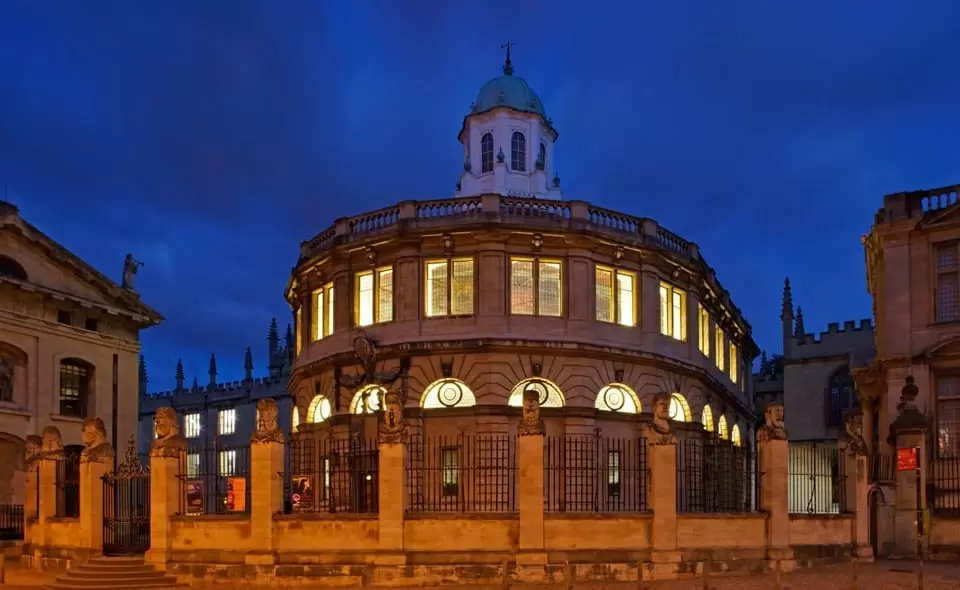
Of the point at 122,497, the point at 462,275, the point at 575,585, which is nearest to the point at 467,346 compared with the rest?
the point at 462,275

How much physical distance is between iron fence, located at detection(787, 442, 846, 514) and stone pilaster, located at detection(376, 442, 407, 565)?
1013 cm

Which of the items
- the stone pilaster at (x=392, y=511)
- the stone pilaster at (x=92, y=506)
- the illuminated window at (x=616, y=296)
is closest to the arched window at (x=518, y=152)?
the illuminated window at (x=616, y=296)

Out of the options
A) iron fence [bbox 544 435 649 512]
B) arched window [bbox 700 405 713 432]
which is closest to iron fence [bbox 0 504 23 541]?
iron fence [bbox 544 435 649 512]

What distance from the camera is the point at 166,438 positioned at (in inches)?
1009

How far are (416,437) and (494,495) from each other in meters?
3.60

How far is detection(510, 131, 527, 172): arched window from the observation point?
183ft

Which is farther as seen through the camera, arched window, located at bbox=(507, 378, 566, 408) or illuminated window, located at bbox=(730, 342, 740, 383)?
illuminated window, located at bbox=(730, 342, 740, 383)

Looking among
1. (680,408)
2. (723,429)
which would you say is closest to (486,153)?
(723,429)

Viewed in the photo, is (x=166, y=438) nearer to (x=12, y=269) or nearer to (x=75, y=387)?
(x=12, y=269)

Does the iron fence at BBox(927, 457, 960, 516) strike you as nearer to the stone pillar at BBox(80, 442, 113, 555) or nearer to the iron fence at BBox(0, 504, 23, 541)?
the stone pillar at BBox(80, 442, 113, 555)

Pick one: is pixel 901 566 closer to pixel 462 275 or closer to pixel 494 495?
pixel 494 495

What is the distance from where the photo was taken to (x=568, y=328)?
3691 centimetres

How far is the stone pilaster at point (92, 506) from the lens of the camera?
27359mm

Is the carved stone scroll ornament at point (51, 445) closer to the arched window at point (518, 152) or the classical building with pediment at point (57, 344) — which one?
the classical building with pediment at point (57, 344)
